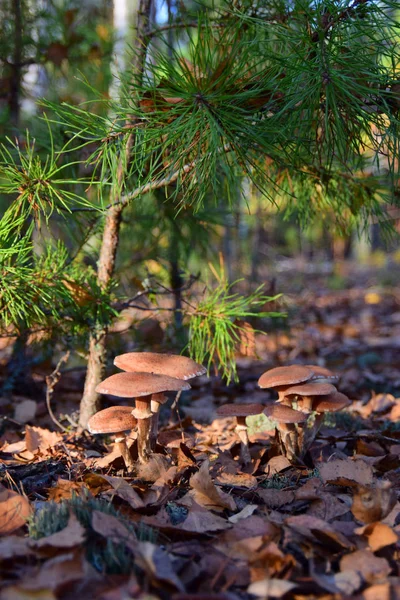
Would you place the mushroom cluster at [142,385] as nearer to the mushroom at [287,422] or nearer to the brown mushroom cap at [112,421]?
the brown mushroom cap at [112,421]

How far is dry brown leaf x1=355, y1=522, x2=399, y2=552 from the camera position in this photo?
163 centimetres

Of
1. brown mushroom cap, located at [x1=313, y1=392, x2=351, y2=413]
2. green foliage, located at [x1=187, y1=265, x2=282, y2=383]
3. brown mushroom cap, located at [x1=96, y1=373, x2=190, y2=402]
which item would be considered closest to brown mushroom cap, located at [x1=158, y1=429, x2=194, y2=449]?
green foliage, located at [x1=187, y1=265, x2=282, y2=383]

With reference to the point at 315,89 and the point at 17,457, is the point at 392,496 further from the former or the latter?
the point at 17,457

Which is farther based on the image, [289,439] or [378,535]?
[289,439]

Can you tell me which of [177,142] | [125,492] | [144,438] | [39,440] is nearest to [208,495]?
[125,492]

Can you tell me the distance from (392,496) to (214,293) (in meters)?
1.60

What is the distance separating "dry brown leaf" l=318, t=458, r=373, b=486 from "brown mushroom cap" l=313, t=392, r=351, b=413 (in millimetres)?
323

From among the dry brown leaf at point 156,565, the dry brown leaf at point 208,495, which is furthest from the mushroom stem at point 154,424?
the dry brown leaf at point 156,565

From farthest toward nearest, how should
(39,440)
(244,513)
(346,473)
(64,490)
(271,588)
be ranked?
1. (39,440)
2. (346,473)
3. (64,490)
4. (244,513)
5. (271,588)

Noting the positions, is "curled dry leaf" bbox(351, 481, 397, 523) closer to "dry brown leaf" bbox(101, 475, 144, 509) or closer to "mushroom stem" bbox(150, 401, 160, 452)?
"dry brown leaf" bbox(101, 475, 144, 509)

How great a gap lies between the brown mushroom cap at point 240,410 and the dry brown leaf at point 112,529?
845 millimetres

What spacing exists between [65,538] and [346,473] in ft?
3.91

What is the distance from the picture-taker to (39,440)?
274 cm

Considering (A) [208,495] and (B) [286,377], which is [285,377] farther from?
(A) [208,495]
